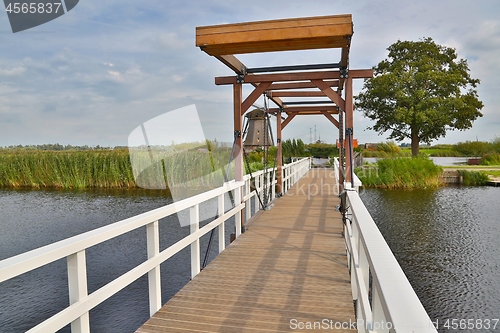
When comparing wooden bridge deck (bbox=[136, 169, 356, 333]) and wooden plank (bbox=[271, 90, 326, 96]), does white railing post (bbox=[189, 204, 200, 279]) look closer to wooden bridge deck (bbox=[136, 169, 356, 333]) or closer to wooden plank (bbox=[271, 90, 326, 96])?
wooden bridge deck (bbox=[136, 169, 356, 333])

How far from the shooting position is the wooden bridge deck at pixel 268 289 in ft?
10.3

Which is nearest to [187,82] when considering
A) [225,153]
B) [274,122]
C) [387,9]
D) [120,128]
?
[225,153]

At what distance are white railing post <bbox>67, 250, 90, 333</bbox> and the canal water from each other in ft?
10.6

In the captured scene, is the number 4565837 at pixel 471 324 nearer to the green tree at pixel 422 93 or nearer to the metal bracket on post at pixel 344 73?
the metal bracket on post at pixel 344 73

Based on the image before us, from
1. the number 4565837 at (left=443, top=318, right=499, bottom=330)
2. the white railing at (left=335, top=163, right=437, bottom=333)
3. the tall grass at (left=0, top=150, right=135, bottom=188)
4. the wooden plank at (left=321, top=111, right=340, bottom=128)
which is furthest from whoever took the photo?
the tall grass at (left=0, top=150, right=135, bottom=188)

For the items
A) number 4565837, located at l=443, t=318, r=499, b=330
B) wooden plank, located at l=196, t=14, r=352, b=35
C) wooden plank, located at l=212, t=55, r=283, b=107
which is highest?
wooden plank, located at l=196, t=14, r=352, b=35

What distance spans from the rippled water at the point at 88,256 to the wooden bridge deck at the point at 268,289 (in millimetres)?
1896

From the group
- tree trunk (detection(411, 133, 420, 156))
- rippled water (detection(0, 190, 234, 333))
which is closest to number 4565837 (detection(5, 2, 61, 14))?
rippled water (detection(0, 190, 234, 333))

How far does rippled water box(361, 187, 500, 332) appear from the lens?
649cm

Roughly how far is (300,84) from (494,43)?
24084 millimetres

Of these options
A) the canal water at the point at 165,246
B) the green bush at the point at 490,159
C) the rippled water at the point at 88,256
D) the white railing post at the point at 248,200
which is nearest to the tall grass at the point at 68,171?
the canal water at the point at 165,246

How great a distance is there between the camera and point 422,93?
26422mm

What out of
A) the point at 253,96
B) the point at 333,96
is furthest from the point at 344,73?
the point at 253,96

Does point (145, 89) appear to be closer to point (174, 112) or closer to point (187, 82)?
point (187, 82)
